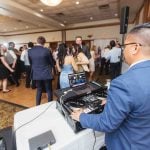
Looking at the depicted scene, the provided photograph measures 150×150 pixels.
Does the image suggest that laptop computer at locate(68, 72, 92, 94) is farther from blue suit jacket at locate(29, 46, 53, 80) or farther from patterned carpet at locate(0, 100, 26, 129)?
patterned carpet at locate(0, 100, 26, 129)

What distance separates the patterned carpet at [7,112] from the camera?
2.43 meters

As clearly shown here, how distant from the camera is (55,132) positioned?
112 centimetres

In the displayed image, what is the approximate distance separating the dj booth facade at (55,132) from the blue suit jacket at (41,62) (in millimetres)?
1297

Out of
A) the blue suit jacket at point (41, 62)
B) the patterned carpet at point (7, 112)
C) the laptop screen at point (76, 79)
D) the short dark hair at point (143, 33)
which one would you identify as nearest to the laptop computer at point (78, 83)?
the laptop screen at point (76, 79)

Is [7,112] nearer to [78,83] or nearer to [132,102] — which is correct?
[78,83]

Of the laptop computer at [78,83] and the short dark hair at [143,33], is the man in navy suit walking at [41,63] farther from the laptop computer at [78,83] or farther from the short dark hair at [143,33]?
the short dark hair at [143,33]

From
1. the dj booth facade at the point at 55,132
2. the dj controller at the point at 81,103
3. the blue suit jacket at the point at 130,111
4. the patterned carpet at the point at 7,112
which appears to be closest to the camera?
the blue suit jacket at the point at 130,111

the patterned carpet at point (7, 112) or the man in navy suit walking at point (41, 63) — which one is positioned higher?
the man in navy suit walking at point (41, 63)

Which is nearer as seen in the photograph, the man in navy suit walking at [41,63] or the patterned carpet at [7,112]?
the patterned carpet at [7,112]

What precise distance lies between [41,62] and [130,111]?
83.1 inches

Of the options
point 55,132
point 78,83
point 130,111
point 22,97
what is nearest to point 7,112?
point 22,97

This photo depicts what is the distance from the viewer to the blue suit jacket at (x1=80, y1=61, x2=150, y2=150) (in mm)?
659

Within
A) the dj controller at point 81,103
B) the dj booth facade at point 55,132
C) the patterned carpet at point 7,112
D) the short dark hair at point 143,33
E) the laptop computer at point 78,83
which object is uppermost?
the short dark hair at point 143,33

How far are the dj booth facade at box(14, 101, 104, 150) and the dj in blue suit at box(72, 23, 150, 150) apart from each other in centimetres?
29
